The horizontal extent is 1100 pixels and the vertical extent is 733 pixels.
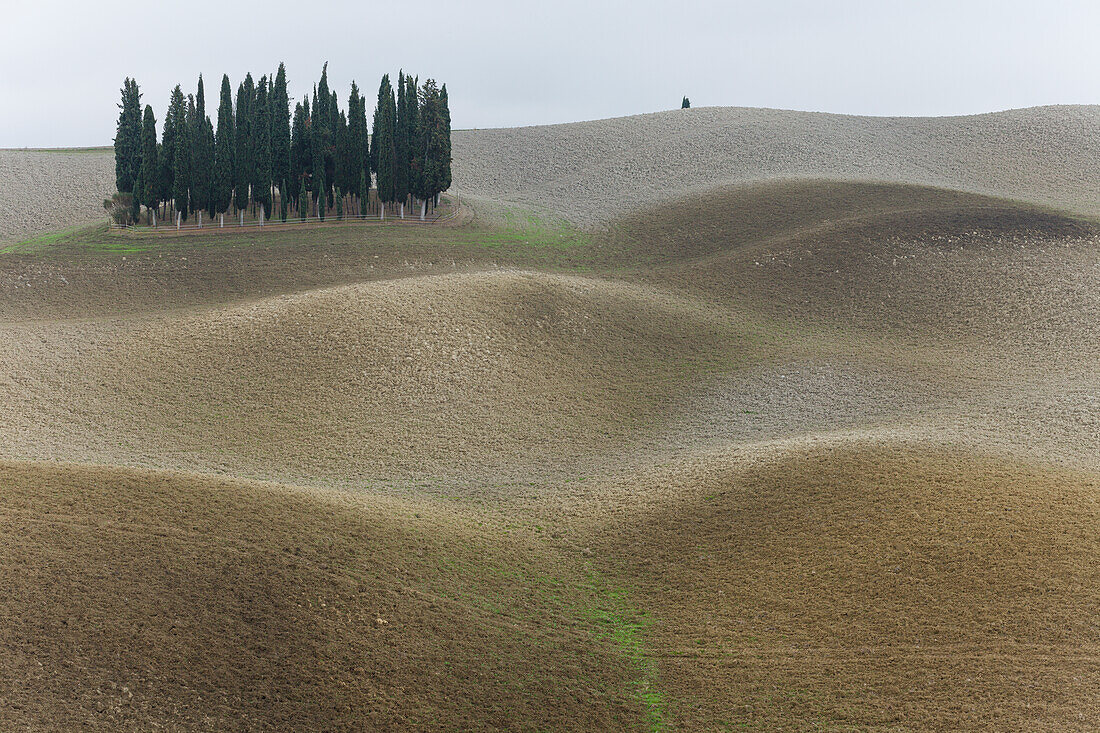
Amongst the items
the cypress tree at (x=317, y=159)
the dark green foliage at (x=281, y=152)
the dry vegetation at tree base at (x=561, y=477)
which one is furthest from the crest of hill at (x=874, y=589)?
the dark green foliage at (x=281, y=152)

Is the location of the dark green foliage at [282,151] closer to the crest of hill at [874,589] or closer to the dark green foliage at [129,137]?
the dark green foliage at [129,137]

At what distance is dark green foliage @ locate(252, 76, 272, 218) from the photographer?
5538 centimetres

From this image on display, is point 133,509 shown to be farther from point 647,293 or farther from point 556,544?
point 647,293

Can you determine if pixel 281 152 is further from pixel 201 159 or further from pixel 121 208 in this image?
pixel 121 208

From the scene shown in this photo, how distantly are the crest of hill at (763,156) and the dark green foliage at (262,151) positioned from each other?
15.5m

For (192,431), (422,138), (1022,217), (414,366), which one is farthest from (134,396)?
(1022,217)

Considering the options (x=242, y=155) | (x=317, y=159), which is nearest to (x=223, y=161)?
(x=242, y=155)

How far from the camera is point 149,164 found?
180ft

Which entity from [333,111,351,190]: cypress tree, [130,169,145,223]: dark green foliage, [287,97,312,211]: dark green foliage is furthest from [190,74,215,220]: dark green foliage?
[333,111,351,190]: cypress tree

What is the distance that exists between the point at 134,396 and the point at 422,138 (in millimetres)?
33595

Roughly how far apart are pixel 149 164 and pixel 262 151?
705cm

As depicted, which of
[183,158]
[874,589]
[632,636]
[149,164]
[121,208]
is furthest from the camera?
[121,208]

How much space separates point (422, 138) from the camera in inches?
2304

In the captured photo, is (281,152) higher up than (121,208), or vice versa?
(281,152)
